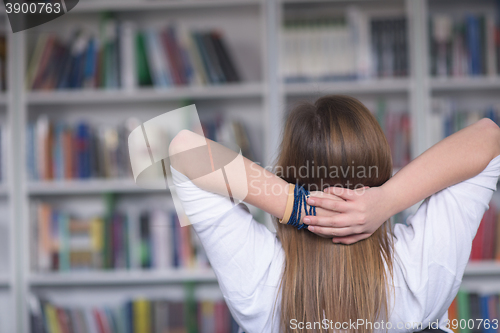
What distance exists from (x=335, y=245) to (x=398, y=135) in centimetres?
133

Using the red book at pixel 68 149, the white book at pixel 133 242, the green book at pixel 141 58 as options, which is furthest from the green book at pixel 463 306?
the red book at pixel 68 149

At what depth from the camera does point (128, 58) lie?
6.17 ft

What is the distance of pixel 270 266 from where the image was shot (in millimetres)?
635

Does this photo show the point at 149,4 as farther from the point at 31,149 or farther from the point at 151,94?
the point at 31,149

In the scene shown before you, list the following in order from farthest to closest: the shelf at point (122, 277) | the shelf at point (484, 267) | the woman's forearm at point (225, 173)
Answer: the shelf at point (122, 277) < the shelf at point (484, 267) < the woman's forearm at point (225, 173)

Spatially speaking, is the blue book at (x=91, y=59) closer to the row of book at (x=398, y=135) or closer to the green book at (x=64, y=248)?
the green book at (x=64, y=248)

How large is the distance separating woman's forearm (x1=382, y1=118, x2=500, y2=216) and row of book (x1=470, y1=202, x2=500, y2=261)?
1312mm

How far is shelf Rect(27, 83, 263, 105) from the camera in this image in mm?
1838

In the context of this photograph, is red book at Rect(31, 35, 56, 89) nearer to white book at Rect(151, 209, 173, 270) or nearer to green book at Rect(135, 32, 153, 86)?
green book at Rect(135, 32, 153, 86)

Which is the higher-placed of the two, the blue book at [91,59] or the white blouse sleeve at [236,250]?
the blue book at [91,59]

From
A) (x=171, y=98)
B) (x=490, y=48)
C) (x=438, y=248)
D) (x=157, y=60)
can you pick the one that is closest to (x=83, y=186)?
(x=171, y=98)

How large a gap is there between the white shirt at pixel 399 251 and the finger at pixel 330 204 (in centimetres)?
11

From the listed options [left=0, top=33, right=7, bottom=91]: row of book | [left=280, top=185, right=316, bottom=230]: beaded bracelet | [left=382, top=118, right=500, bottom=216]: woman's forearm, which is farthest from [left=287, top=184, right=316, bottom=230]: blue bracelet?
[left=0, top=33, right=7, bottom=91]: row of book

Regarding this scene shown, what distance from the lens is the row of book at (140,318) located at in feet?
6.00
